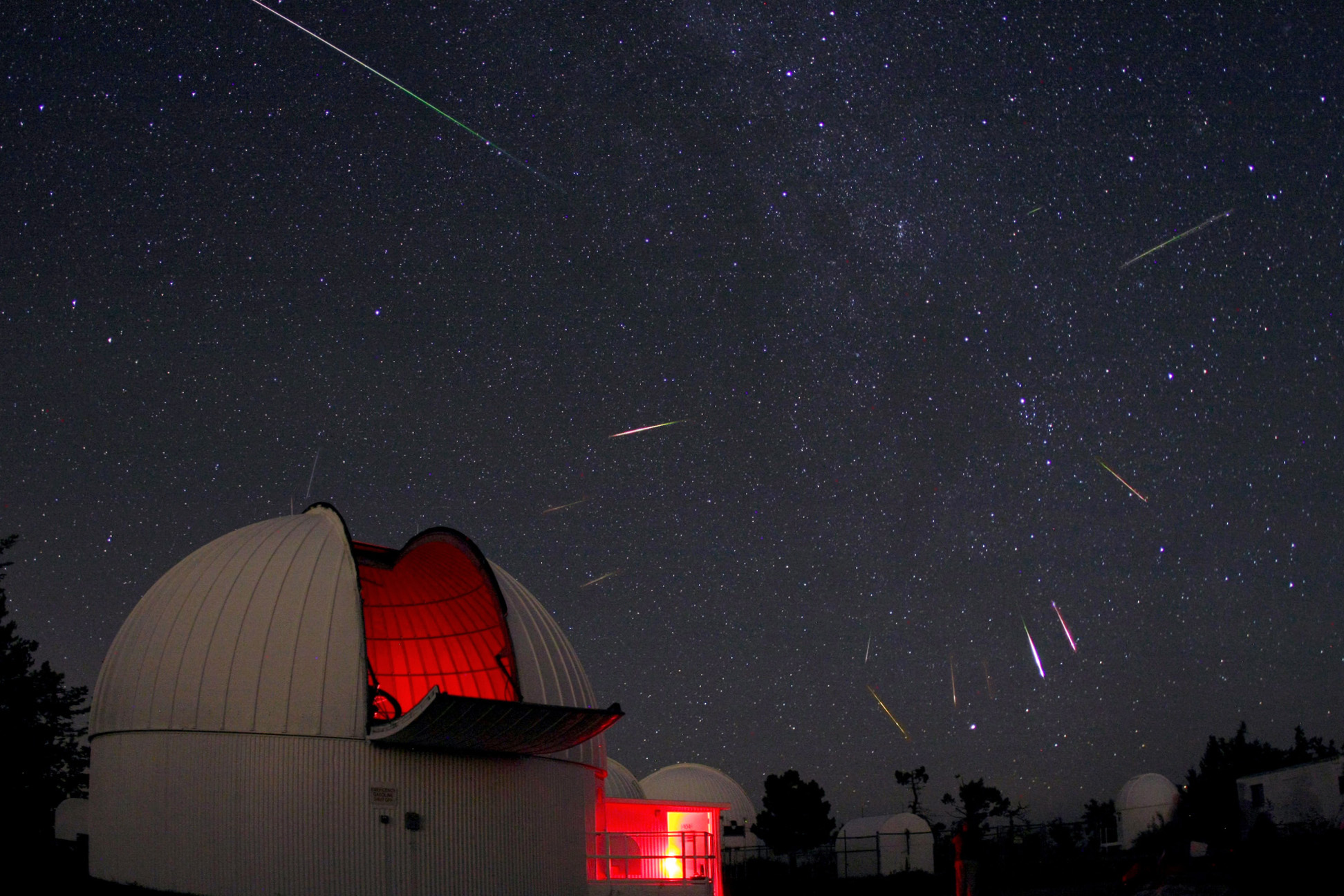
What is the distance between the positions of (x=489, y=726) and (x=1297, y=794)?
26346 millimetres

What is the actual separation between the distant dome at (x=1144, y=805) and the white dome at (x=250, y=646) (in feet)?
119

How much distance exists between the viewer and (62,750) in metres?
35.5

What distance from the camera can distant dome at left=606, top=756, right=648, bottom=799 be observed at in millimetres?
33812

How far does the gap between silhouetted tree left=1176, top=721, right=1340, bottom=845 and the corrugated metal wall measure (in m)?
25.9

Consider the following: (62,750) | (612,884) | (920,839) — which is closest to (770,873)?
(920,839)

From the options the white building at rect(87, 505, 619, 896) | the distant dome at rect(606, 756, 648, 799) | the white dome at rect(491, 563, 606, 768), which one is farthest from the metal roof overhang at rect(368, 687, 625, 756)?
the distant dome at rect(606, 756, 648, 799)

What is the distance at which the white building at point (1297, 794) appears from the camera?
3039 cm

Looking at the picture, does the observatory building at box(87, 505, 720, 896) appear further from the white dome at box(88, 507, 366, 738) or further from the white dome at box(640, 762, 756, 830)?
the white dome at box(640, 762, 756, 830)

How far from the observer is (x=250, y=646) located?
17609 mm

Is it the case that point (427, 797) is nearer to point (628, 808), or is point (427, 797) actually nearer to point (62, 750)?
point (628, 808)

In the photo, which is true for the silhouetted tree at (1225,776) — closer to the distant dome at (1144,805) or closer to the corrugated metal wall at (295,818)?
the distant dome at (1144,805)

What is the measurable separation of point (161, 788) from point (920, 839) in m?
29.6

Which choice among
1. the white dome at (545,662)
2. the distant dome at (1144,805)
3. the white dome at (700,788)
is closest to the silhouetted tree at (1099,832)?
the distant dome at (1144,805)

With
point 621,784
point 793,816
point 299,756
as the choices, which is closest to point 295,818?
point 299,756
